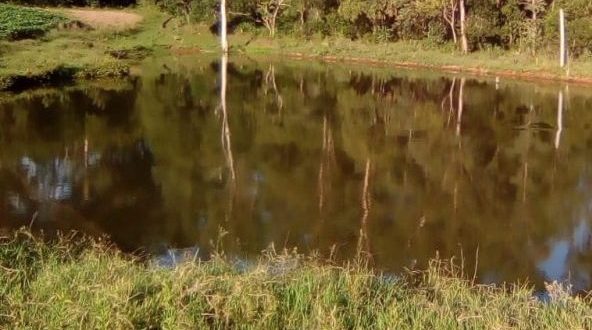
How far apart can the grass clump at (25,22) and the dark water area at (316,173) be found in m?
9.66

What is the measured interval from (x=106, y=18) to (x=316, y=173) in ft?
94.8

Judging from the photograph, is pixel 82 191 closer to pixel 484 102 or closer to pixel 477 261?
pixel 477 261

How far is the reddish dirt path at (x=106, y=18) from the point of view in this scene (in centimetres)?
3788

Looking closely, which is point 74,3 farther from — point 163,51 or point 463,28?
point 463,28

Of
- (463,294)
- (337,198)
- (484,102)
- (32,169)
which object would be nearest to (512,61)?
(484,102)

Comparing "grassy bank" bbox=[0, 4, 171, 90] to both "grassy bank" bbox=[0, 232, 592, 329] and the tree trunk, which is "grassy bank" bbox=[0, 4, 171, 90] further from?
"grassy bank" bbox=[0, 232, 592, 329]

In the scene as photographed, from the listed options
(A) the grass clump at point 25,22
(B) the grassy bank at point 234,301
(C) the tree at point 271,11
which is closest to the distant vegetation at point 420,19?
(C) the tree at point 271,11

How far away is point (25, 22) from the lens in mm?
33188

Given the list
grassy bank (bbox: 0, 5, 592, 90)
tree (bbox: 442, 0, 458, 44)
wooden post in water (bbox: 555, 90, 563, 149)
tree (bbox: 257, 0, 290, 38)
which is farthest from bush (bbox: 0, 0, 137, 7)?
wooden post in water (bbox: 555, 90, 563, 149)

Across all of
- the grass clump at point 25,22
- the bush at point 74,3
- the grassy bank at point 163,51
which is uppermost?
the bush at point 74,3

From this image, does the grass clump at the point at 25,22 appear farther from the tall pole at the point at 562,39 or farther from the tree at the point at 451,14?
the tall pole at the point at 562,39

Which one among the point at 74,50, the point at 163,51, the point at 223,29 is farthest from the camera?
the point at 223,29

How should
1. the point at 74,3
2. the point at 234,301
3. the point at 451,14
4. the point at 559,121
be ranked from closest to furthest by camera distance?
the point at 234,301 < the point at 559,121 < the point at 451,14 < the point at 74,3

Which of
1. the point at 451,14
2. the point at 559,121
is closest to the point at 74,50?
the point at 451,14
